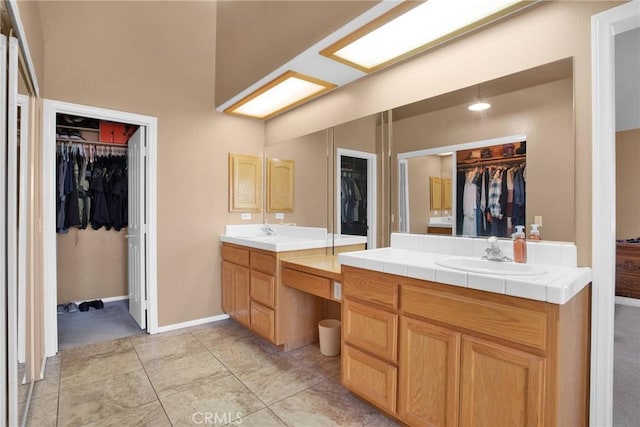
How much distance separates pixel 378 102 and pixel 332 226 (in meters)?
1.13

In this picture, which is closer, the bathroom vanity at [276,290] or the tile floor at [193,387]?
the tile floor at [193,387]

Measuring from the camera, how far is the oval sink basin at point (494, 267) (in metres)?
1.50

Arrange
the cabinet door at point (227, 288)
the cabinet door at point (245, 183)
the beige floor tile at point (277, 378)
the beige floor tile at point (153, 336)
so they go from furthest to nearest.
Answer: the cabinet door at point (245, 183)
the cabinet door at point (227, 288)
the beige floor tile at point (153, 336)
the beige floor tile at point (277, 378)

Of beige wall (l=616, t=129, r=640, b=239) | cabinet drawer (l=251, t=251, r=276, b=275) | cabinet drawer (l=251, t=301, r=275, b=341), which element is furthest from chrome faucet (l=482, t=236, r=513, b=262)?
beige wall (l=616, t=129, r=640, b=239)

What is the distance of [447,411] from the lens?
1510 mm

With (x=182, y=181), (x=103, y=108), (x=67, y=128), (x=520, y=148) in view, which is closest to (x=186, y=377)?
(x=182, y=181)

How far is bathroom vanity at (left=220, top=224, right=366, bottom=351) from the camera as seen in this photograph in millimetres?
2715

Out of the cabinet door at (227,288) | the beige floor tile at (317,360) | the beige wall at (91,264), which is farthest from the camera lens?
the beige wall at (91,264)

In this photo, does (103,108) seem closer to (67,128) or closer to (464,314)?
(67,128)

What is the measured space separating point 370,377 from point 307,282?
822 millimetres

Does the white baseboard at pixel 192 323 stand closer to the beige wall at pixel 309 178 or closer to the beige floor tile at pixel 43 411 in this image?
the beige floor tile at pixel 43 411

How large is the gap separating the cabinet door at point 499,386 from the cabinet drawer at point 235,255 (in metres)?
2.16

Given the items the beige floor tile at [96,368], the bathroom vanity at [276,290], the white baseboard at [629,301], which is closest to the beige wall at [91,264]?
the beige floor tile at [96,368]

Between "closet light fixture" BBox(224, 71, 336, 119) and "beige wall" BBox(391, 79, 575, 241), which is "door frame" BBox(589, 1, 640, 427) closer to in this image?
"beige wall" BBox(391, 79, 575, 241)
